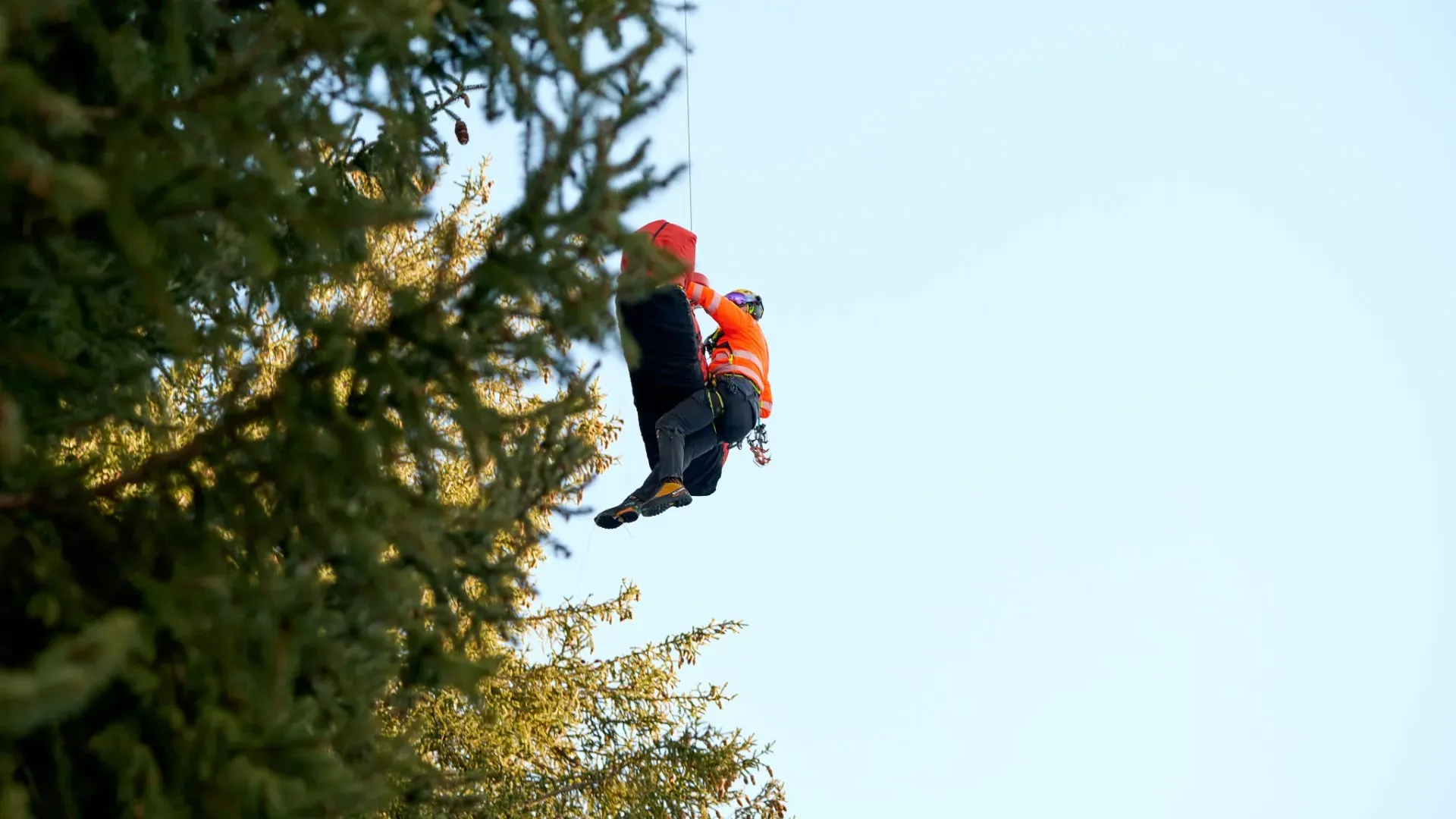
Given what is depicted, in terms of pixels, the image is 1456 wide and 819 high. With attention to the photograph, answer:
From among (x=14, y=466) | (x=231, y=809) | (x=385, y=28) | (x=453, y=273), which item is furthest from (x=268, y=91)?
(x=453, y=273)

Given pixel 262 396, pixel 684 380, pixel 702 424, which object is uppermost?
pixel 684 380

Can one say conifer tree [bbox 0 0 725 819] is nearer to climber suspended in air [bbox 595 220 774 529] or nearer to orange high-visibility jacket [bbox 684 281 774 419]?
climber suspended in air [bbox 595 220 774 529]

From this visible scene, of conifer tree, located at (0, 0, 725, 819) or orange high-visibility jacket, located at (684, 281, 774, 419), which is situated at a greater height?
orange high-visibility jacket, located at (684, 281, 774, 419)

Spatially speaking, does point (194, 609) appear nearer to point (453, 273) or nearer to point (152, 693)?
point (152, 693)

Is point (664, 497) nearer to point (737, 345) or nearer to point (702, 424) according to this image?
point (702, 424)

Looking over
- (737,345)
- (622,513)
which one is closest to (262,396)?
(622,513)

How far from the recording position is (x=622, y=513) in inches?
326

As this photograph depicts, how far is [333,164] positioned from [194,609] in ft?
10.3

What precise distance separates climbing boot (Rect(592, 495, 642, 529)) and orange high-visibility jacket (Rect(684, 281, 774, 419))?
1.05 m

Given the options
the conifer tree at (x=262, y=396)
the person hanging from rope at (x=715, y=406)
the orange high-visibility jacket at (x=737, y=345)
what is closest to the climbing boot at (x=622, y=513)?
the person hanging from rope at (x=715, y=406)

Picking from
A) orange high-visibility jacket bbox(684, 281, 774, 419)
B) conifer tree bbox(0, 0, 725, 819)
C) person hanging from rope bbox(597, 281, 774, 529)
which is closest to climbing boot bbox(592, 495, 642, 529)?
person hanging from rope bbox(597, 281, 774, 529)

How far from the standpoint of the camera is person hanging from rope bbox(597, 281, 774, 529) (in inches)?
328

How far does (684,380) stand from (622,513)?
924 millimetres

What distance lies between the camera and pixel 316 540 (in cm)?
373
